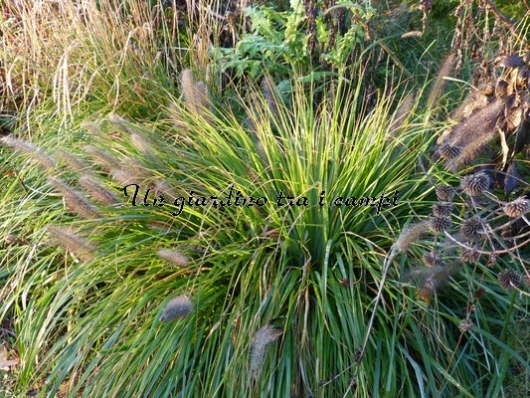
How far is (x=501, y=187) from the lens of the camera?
126 inches

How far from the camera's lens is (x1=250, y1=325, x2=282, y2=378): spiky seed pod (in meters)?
2.52

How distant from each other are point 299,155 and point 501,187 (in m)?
0.93

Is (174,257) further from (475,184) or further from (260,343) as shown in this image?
(475,184)

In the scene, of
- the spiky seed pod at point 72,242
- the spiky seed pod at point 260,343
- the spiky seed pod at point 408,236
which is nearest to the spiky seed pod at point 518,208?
the spiky seed pod at point 408,236

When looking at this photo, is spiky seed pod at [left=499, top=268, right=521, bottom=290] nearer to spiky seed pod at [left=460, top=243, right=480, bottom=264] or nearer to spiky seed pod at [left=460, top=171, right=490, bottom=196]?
spiky seed pod at [left=460, top=243, right=480, bottom=264]

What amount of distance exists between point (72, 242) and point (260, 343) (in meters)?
0.91

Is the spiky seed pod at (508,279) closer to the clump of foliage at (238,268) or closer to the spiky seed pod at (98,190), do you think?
the clump of foliage at (238,268)

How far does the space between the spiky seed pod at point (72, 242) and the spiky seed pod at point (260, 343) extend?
0.82m

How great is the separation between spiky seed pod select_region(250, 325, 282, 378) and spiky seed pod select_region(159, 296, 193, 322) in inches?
10.8

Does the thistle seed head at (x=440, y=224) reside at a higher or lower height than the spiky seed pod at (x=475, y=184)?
lower

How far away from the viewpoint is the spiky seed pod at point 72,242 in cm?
283

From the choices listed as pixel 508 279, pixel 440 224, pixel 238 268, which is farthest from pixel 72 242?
pixel 508 279

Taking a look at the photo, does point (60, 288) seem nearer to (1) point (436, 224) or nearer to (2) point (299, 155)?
(2) point (299, 155)

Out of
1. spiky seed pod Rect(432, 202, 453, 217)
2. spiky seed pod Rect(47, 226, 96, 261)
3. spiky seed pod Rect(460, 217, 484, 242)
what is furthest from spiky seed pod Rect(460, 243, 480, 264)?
spiky seed pod Rect(47, 226, 96, 261)
